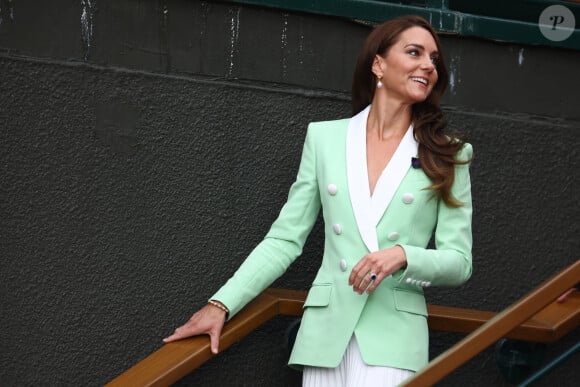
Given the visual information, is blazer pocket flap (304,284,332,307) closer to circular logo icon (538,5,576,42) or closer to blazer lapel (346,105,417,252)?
blazer lapel (346,105,417,252)

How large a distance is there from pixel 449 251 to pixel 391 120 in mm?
545

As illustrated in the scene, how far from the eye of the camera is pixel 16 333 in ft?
15.6

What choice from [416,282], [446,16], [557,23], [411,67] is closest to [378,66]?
[411,67]

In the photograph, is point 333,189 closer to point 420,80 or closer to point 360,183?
point 360,183

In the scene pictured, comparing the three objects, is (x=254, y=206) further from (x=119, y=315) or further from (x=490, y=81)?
(x=490, y=81)

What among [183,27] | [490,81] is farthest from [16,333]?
[490,81]

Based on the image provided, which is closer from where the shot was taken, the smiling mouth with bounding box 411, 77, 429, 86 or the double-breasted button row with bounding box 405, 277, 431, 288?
the double-breasted button row with bounding box 405, 277, 431, 288

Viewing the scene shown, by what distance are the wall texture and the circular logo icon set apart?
1.65ft

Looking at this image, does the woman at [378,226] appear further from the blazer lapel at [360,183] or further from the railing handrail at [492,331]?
the railing handrail at [492,331]

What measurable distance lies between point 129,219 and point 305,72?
0.98 metres

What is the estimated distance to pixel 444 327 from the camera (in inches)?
181

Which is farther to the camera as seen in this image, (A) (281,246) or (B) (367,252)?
(A) (281,246)

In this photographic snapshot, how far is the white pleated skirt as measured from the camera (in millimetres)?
3840

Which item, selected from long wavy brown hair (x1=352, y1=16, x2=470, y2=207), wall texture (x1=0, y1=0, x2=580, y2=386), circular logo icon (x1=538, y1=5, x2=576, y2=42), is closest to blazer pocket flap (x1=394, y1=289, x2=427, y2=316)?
long wavy brown hair (x1=352, y1=16, x2=470, y2=207)
